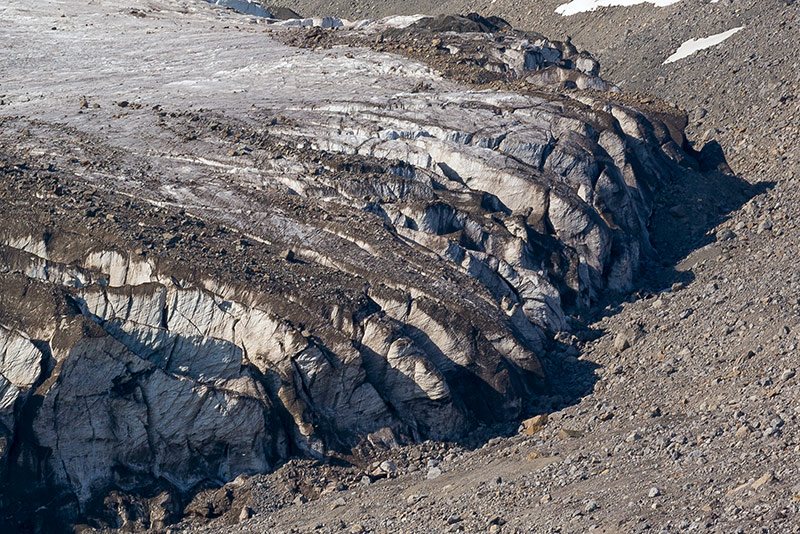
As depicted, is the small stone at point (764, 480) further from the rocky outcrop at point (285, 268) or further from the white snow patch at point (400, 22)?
the white snow patch at point (400, 22)

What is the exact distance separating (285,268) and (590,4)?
47.1 metres

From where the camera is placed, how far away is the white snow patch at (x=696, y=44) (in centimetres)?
6353

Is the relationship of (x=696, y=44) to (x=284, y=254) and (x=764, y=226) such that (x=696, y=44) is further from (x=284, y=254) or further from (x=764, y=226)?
(x=284, y=254)

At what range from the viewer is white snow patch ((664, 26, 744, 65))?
2501 inches

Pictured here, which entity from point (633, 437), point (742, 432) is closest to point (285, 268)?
point (633, 437)

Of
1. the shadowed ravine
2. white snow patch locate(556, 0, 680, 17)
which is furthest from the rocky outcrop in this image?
white snow patch locate(556, 0, 680, 17)

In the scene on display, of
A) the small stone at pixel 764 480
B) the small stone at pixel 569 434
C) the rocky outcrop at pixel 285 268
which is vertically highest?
the rocky outcrop at pixel 285 268

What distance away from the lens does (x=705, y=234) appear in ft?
155

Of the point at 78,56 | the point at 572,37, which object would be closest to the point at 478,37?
the point at 572,37

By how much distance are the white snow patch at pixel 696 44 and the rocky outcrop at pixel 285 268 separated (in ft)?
43.5

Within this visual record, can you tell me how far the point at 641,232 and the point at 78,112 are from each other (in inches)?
940

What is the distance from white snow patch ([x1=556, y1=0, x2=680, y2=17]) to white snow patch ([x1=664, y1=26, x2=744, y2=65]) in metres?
7.06

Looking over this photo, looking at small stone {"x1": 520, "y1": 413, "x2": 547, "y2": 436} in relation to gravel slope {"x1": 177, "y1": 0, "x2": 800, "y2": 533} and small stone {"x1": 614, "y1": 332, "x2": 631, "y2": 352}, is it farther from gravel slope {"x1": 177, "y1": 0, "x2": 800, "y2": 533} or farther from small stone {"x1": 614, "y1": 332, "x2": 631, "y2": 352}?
small stone {"x1": 614, "y1": 332, "x2": 631, "y2": 352}

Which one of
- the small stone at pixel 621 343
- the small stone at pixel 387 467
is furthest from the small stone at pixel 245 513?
the small stone at pixel 621 343
